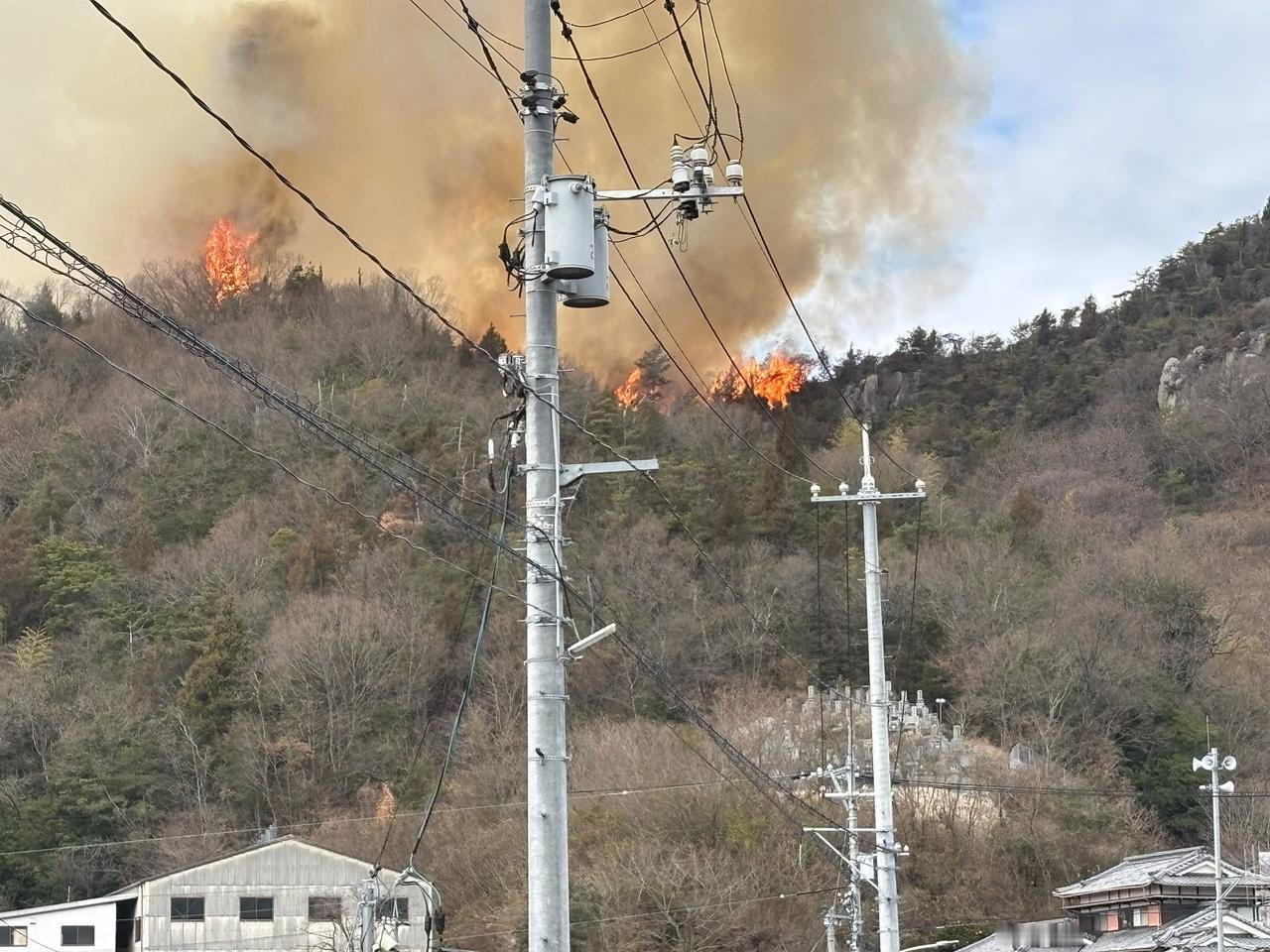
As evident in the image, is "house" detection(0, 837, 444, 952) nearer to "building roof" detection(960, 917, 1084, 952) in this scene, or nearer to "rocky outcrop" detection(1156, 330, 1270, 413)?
"building roof" detection(960, 917, 1084, 952)

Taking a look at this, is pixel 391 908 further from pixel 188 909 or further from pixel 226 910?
pixel 188 909

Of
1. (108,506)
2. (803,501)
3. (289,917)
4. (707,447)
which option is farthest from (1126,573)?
(108,506)

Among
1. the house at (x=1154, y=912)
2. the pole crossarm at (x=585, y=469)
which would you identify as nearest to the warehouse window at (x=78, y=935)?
the house at (x=1154, y=912)

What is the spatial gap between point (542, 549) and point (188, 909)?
98.7 ft

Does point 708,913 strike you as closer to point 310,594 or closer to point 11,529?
point 310,594

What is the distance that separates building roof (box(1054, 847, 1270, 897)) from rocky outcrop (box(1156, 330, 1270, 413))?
1862 inches

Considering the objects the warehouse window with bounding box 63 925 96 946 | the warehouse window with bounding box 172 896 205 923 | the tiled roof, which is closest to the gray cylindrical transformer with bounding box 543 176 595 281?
the tiled roof

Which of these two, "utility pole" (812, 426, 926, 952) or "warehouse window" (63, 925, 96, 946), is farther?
"warehouse window" (63, 925, 96, 946)

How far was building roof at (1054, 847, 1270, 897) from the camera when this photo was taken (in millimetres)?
31922

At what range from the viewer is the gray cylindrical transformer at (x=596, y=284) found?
10531 mm

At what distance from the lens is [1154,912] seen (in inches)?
1280

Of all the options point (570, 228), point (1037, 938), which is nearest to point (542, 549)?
point (570, 228)

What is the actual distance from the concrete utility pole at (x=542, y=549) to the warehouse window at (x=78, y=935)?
98.0 feet

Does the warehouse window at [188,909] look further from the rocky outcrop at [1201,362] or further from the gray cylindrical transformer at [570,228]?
the rocky outcrop at [1201,362]
